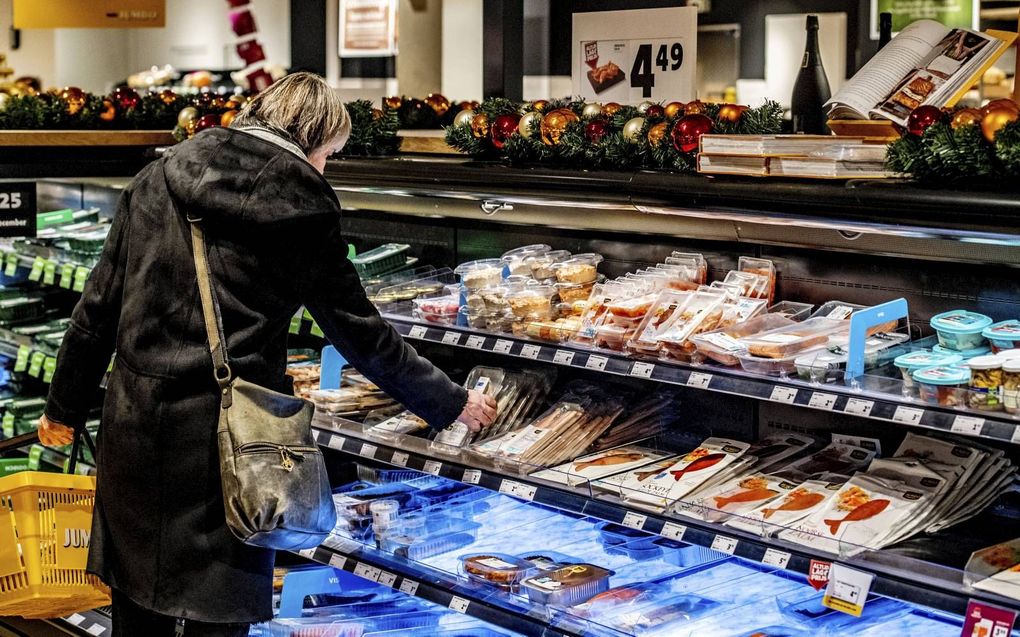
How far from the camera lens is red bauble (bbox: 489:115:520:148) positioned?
3.42 meters

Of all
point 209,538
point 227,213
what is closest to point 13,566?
point 209,538

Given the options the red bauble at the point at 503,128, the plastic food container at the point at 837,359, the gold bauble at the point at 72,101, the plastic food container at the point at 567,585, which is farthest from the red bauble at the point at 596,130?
the gold bauble at the point at 72,101

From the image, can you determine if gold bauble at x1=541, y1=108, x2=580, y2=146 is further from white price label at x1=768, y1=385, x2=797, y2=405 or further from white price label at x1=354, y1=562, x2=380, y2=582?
white price label at x1=354, y1=562, x2=380, y2=582

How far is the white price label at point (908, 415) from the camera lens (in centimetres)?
242

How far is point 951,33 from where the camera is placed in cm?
286

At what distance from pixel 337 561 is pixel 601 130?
1.51 metres

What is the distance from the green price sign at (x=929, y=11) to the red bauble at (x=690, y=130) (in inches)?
88.0

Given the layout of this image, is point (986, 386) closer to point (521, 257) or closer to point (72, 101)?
point (521, 257)

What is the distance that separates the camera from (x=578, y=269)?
3.49m

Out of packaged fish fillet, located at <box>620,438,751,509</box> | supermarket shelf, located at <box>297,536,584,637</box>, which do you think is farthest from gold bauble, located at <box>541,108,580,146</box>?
supermarket shelf, located at <box>297,536,584,637</box>

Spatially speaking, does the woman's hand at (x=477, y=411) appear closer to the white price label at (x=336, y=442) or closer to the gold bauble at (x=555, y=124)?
the white price label at (x=336, y=442)

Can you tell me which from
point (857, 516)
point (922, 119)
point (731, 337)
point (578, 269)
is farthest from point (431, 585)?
point (922, 119)

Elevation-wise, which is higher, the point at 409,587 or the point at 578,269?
the point at 578,269

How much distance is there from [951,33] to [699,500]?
1.30 m
